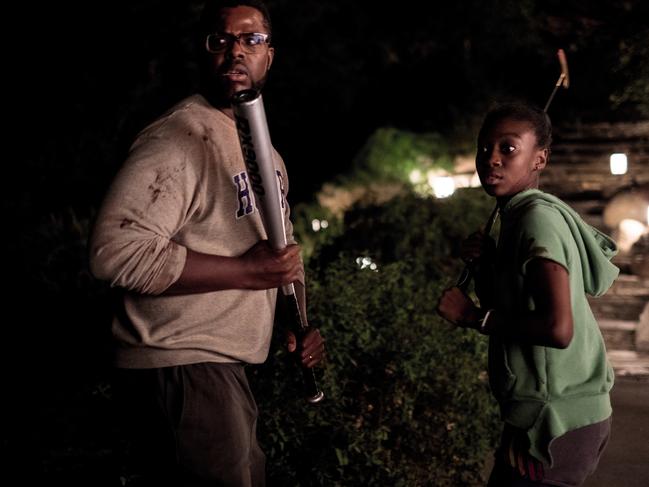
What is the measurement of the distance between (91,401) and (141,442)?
3.01 m

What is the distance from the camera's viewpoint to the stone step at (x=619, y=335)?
9.42 m

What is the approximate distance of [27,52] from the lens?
12.4 meters

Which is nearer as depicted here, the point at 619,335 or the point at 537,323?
the point at 537,323

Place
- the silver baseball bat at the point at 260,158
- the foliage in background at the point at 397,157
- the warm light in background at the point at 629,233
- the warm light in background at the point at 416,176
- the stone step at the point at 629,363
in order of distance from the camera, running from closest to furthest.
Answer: the silver baseball bat at the point at 260,158
the stone step at the point at 629,363
the warm light in background at the point at 629,233
the foliage in background at the point at 397,157
the warm light in background at the point at 416,176

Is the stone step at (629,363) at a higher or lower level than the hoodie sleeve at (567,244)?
lower

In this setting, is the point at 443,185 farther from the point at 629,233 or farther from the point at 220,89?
the point at 220,89

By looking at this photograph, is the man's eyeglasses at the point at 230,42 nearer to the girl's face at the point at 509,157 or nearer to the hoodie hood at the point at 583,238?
the girl's face at the point at 509,157

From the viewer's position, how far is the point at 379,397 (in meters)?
4.83

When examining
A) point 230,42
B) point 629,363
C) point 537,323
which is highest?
point 230,42

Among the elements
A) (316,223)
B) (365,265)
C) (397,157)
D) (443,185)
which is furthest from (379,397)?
(397,157)

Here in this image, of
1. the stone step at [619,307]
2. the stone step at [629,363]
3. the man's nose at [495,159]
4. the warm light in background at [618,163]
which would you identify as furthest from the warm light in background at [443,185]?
the man's nose at [495,159]

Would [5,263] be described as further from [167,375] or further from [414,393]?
[167,375]

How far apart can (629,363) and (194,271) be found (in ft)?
23.3

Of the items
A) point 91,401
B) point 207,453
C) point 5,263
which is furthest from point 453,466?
point 5,263
